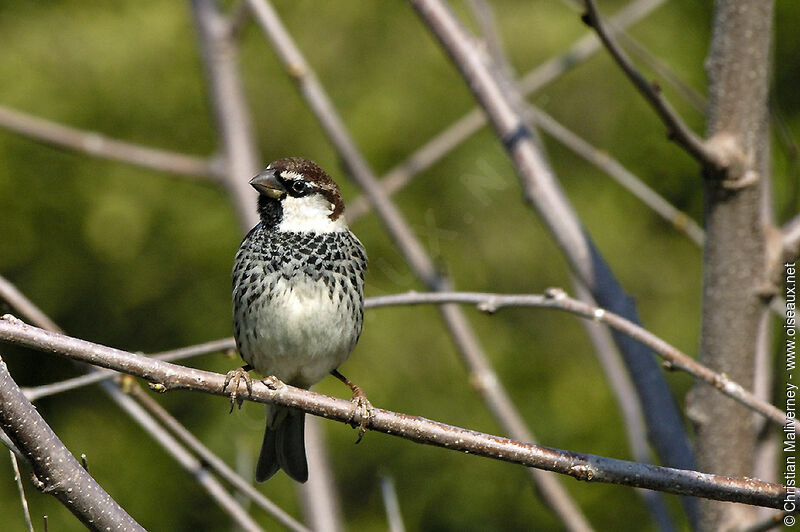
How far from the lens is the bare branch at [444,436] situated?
1.54 meters

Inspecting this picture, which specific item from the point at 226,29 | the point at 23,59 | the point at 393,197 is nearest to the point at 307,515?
the point at 226,29

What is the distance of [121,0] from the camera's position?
543 centimetres

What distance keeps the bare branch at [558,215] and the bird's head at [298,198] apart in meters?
0.46

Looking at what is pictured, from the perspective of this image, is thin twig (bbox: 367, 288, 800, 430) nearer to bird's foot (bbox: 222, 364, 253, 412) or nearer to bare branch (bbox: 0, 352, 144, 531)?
bird's foot (bbox: 222, 364, 253, 412)

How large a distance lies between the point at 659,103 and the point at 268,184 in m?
0.98

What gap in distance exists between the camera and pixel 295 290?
244 cm

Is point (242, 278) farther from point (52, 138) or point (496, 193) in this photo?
point (496, 193)

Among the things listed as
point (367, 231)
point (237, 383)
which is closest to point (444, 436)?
point (237, 383)

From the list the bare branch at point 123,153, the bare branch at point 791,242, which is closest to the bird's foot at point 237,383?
the bare branch at point 791,242

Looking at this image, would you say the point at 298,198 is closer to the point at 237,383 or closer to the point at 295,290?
the point at 295,290

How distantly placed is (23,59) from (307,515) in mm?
3280

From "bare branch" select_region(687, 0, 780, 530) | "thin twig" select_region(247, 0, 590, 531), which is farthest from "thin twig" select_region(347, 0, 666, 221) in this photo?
"bare branch" select_region(687, 0, 780, 530)

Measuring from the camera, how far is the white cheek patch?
2.54 m

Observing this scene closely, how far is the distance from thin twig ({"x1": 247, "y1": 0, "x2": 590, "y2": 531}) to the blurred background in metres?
1.94
